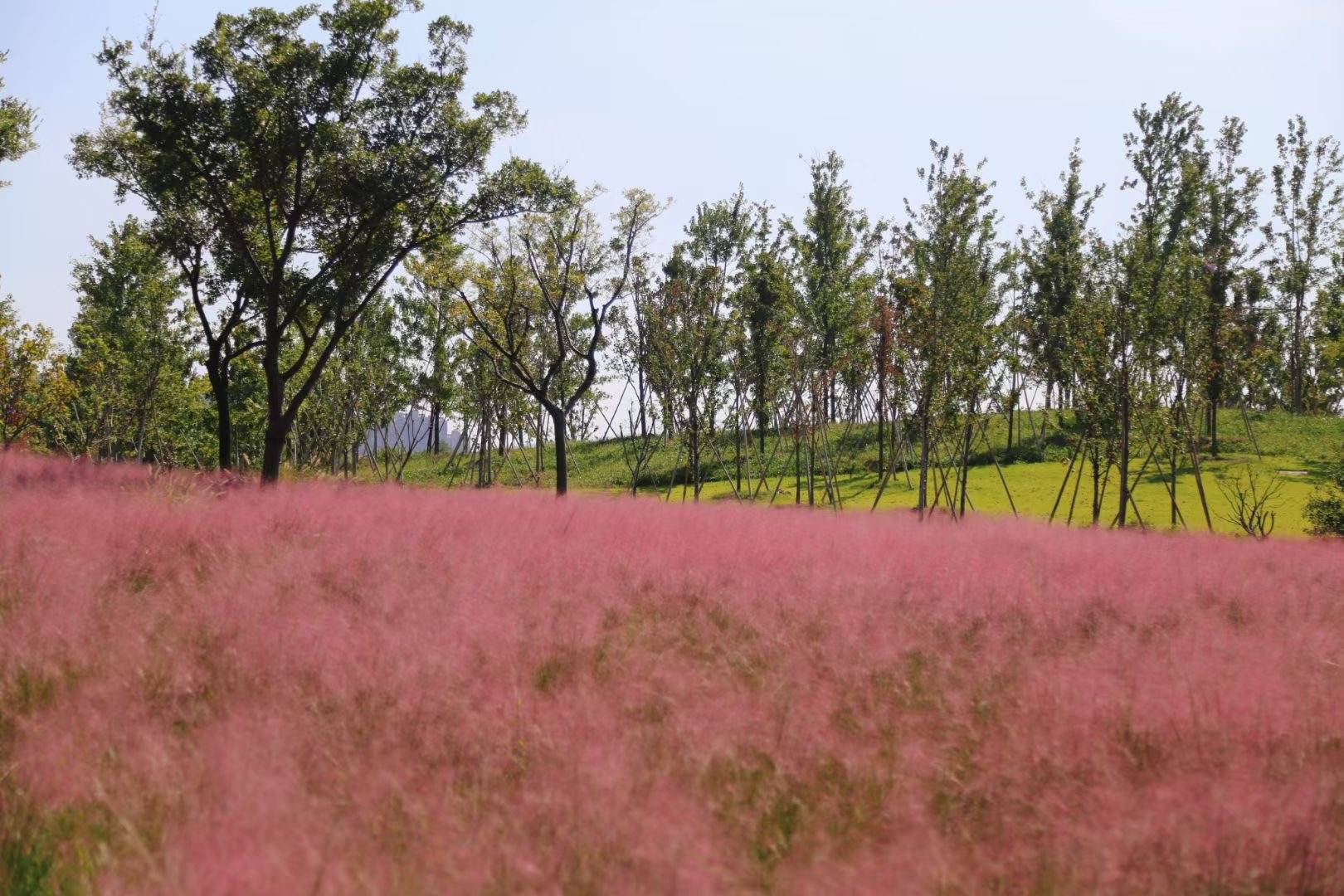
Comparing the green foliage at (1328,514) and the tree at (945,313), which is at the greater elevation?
the tree at (945,313)

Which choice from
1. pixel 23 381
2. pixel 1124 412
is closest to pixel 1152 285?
pixel 1124 412

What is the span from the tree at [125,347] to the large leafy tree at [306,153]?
50.1 feet

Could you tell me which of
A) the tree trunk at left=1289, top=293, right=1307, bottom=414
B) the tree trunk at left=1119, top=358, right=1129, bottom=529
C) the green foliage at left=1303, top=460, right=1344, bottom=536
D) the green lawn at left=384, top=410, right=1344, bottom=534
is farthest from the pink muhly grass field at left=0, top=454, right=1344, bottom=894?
the tree trunk at left=1289, top=293, right=1307, bottom=414

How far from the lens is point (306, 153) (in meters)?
19.1

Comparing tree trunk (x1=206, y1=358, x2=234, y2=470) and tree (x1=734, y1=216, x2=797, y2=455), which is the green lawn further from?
tree trunk (x1=206, y1=358, x2=234, y2=470)

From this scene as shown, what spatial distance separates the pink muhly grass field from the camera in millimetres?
3199

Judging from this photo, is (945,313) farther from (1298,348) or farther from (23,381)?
(1298,348)

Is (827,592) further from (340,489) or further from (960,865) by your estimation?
(340,489)

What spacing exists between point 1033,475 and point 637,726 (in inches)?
1321

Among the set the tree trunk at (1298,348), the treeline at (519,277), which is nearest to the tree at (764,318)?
the treeline at (519,277)

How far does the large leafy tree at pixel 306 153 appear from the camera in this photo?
18.0 meters

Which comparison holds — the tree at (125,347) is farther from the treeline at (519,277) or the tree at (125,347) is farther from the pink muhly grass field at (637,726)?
the pink muhly grass field at (637,726)

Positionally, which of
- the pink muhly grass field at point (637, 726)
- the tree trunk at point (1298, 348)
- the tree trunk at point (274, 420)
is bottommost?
the pink muhly grass field at point (637, 726)

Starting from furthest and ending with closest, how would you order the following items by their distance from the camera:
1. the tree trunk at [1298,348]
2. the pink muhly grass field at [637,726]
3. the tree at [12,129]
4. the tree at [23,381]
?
1. the tree trunk at [1298,348]
2. the tree at [23,381]
3. the tree at [12,129]
4. the pink muhly grass field at [637,726]
